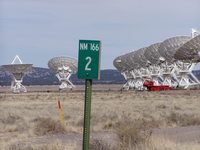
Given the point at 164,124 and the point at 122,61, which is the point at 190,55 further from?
the point at 122,61

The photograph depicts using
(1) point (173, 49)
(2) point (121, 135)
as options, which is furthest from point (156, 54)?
(2) point (121, 135)

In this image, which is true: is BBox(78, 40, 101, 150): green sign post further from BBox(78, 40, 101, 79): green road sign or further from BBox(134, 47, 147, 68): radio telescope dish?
BBox(134, 47, 147, 68): radio telescope dish

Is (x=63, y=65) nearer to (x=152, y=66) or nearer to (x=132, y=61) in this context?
(x=152, y=66)

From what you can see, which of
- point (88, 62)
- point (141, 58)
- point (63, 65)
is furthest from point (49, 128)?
point (141, 58)

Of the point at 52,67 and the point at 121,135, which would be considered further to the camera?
the point at 52,67

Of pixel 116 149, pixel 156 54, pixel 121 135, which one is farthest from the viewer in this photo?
pixel 156 54

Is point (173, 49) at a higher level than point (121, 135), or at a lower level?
higher

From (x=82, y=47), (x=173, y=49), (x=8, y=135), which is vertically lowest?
(x=8, y=135)

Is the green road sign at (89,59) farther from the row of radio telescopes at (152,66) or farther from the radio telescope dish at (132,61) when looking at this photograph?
the radio telescope dish at (132,61)

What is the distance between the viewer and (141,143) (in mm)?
11734

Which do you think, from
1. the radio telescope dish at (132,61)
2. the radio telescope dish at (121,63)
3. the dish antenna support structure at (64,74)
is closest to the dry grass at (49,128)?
the dish antenna support structure at (64,74)

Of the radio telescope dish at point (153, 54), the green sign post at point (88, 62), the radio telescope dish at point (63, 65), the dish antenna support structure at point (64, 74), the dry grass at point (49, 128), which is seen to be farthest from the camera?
the dish antenna support structure at point (64, 74)

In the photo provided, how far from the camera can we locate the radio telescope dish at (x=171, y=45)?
95625 mm

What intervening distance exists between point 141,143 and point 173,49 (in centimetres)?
8612
